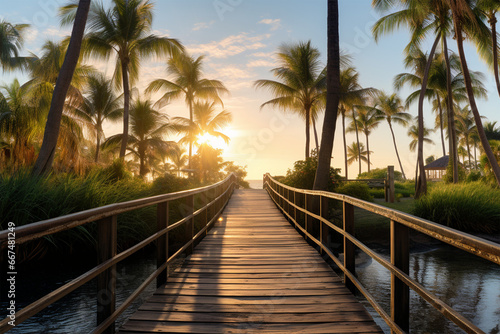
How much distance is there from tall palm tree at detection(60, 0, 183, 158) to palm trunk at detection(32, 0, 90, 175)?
27.5 ft

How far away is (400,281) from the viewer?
2.35m

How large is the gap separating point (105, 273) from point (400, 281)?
2057 millimetres

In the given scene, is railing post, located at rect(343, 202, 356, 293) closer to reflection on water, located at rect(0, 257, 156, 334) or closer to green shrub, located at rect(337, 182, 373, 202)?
reflection on water, located at rect(0, 257, 156, 334)

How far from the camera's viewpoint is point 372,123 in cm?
5150

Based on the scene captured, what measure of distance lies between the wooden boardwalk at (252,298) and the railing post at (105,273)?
17.7 inches

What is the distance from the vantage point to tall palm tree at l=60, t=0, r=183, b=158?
1802 cm

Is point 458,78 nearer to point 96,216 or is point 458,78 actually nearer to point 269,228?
point 269,228

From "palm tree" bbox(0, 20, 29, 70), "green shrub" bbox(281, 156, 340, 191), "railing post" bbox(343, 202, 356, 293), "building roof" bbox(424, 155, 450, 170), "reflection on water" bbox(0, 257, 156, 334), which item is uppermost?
"palm tree" bbox(0, 20, 29, 70)

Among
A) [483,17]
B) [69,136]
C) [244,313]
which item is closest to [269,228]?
[244,313]

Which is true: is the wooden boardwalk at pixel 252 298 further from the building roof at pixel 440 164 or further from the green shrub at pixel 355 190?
the building roof at pixel 440 164

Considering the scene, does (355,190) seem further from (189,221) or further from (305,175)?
(189,221)

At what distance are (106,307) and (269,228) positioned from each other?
20.6 feet

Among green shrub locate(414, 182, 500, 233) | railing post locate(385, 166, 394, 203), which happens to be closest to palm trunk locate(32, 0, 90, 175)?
green shrub locate(414, 182, 500, 233)

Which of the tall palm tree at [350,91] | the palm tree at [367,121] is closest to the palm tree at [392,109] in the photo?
the palm tree at [367,121]
